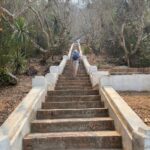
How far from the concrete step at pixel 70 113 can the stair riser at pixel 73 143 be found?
2.35 metres

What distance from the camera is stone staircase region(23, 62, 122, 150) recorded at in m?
9.26

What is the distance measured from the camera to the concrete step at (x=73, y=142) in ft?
30.3

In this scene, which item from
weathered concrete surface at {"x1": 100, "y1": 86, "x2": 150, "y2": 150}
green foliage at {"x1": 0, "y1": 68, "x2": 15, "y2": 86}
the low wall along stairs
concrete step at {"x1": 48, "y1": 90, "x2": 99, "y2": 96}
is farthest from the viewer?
green foliage at {"x1": 0, "y1": 68, "x2": 15, "y2": 86}

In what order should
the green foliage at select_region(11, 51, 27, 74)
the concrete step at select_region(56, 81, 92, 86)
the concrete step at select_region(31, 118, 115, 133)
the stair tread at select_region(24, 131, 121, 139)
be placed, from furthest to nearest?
the green foliage at select_region(11, 51, 27, 74) < the concrete step at select_region(56, 81, 92, 86) < the concrete step at select_region(31, 118, 115, 133) < the stair tread at select_region(24, 131, 121, 139)

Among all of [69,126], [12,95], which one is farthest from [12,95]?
[69,126]

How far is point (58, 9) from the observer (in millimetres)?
34000

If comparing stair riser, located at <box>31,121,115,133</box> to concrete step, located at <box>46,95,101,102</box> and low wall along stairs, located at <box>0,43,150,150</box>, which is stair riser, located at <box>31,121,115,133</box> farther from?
concrete step, located at <box>46,95,101,102</box>

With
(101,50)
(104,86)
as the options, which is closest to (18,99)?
(104,86)

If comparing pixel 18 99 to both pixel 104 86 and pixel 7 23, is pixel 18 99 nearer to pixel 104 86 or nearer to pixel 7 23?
pixel 104 86

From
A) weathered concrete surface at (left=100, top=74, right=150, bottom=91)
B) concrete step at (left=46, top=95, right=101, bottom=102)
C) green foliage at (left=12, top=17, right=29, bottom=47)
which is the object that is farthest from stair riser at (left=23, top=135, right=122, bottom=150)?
green foliage at (left=12, top=17, right=29, bottom=47)

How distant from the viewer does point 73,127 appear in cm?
1049

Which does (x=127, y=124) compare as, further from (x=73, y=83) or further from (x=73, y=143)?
(x=73, y=83)

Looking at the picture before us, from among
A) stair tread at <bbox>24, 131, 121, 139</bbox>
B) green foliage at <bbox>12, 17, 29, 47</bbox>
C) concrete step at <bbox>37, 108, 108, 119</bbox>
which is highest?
green foliage at <bbox>12, 17, 29, 47</bbox>

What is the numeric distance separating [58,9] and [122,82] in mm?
18030
